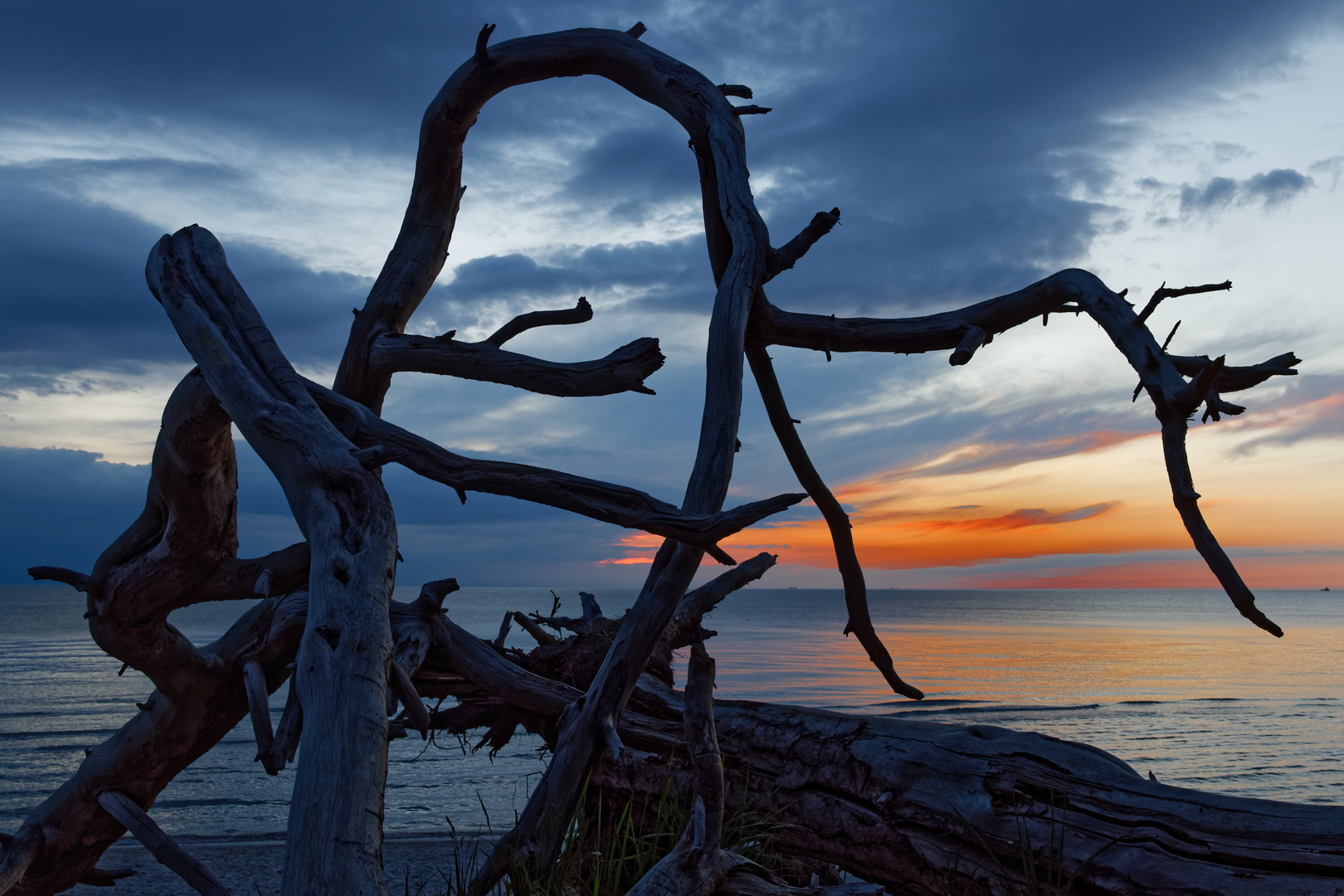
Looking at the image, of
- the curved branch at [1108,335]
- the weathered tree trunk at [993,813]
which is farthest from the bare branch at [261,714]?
the curved branch at [1108,335]

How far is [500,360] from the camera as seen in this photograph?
3568 millimetres

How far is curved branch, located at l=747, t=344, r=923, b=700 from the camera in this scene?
3.46 metres

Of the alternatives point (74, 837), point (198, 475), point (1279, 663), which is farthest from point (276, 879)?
point (1279, 663)

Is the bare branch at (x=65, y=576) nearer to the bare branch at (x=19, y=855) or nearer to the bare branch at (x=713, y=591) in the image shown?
the bare branch at (x=19, y=855)

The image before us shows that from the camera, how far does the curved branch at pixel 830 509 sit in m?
3.46

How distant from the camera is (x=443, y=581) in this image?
321 centimetres

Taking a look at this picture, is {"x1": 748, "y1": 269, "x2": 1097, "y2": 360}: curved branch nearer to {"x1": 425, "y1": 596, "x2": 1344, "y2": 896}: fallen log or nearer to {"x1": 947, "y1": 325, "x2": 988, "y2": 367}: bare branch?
{"x1": 947, "y1": 325, "x2": 988, "y2": 367}: bare branch

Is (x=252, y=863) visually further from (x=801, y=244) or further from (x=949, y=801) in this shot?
Result: (x=801, y=244)

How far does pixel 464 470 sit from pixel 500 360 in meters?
0.94

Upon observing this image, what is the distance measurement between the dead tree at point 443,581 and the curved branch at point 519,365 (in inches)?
0.4

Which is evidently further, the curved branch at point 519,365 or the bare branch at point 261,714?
the curved branch at point 519,365

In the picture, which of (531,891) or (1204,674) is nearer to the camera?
(531,891)

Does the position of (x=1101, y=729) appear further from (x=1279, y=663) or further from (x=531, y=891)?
(x=1279, y=663)

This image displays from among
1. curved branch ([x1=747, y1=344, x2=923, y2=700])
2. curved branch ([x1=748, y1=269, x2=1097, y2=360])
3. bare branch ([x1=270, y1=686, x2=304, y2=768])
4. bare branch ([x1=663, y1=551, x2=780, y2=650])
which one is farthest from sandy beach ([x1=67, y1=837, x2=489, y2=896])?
curved branch ([x1=748, y1=269, x2=1097, y2=360])
